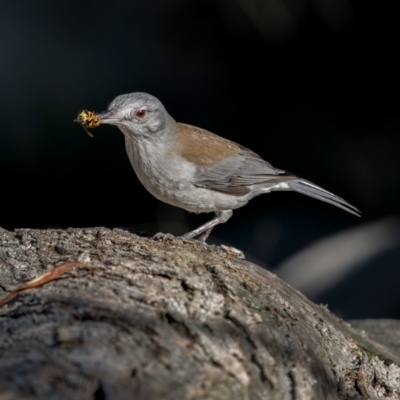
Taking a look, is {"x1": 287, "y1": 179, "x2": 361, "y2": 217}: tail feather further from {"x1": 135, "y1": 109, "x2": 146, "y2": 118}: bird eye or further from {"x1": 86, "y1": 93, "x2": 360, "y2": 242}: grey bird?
{"x1": 135, "y1": 109, "x2": 146, "y2": 118}: bird eye

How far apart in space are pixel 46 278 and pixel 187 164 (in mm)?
2216

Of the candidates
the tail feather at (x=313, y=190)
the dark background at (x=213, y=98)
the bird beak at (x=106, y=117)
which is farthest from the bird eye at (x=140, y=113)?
the dark background at (x=213, y=98)

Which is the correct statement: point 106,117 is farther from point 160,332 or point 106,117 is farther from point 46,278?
point 160,332

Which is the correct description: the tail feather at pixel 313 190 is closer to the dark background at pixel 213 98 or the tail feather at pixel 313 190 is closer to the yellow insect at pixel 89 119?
the yellow insect at pixel 89 119

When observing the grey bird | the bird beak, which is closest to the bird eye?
the grey bird

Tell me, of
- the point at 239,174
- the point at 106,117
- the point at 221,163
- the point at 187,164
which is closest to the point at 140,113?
the point at 106,117

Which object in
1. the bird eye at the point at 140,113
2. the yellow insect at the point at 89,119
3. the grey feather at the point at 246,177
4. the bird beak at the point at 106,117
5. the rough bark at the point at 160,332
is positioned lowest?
the rough bark at the point at 160,332

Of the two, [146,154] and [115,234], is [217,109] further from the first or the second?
[115,234]

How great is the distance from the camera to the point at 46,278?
3031 mm

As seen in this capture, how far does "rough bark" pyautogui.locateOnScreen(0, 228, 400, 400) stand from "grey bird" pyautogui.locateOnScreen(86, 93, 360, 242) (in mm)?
1347

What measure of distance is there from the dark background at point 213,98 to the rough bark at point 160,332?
13.7 ft

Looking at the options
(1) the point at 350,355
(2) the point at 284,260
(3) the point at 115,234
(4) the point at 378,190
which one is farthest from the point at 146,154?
(4) the point at 378,190

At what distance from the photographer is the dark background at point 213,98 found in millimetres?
7789

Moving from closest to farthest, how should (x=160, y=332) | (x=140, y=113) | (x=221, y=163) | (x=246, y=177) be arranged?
(x=160, y=332) < (x=140, y=113) < (x=221, y=163) < (x=246, y=177)
